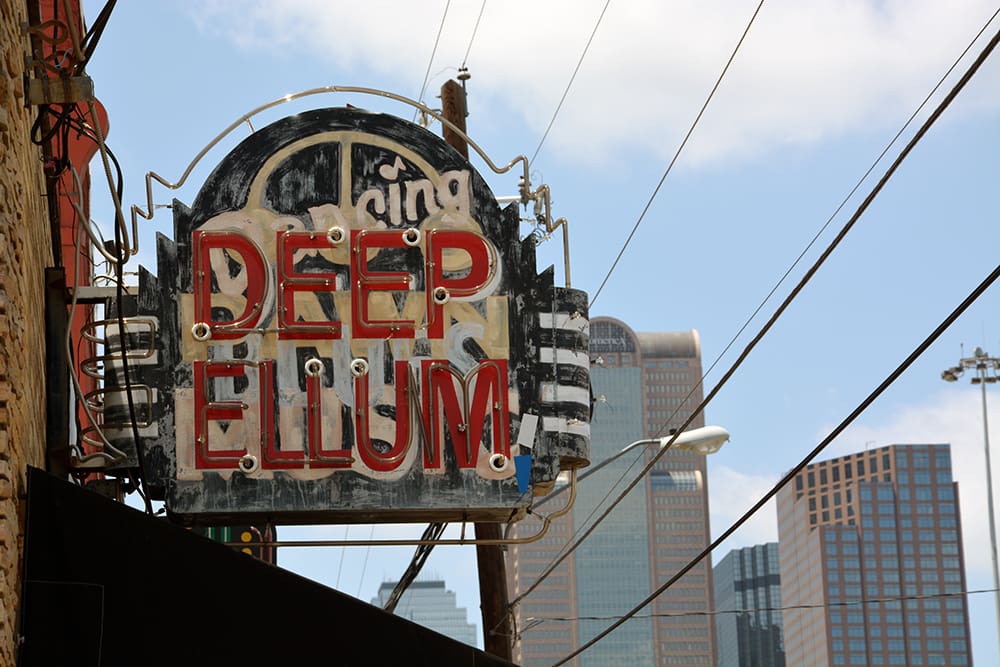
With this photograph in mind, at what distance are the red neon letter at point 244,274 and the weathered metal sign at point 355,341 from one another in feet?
0.04

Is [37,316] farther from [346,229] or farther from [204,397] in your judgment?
[346,229]

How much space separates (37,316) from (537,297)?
11.4 ft

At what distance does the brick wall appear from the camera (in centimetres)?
777

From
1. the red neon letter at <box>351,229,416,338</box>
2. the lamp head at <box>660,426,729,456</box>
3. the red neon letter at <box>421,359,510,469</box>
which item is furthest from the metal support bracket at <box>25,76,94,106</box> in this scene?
the lamp head at <box>660,426,729,456</box>

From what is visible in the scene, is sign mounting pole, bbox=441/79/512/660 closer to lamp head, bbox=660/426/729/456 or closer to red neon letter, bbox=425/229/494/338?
lamp head, bbox=660/426/729/456

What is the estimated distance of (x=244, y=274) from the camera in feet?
37.0

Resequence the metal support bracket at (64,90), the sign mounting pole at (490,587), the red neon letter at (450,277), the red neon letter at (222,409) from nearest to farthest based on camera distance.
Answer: the metal support bracket at (64,90) → the red neon letter at (222,409) → the red neon letter at (450,277) → the sign mounting pole at (490,587)

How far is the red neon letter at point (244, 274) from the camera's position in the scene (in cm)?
1116

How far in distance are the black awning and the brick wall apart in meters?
0.18

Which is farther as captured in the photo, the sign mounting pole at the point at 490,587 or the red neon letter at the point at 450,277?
the sign mounting pole at the point at 490,587

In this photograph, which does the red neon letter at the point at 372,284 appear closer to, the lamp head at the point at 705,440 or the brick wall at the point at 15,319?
the brick wall at the point at 15,319

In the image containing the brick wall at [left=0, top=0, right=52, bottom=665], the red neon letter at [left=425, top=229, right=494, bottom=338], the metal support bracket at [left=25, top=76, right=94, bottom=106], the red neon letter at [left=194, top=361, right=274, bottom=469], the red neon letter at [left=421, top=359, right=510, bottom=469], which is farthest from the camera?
the red neon letter at [left=425, top=229, right=494, bottom=338]

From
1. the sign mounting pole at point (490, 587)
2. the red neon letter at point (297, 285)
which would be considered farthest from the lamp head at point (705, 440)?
the red neon letter at point (297, 285)

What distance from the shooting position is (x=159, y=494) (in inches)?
431
